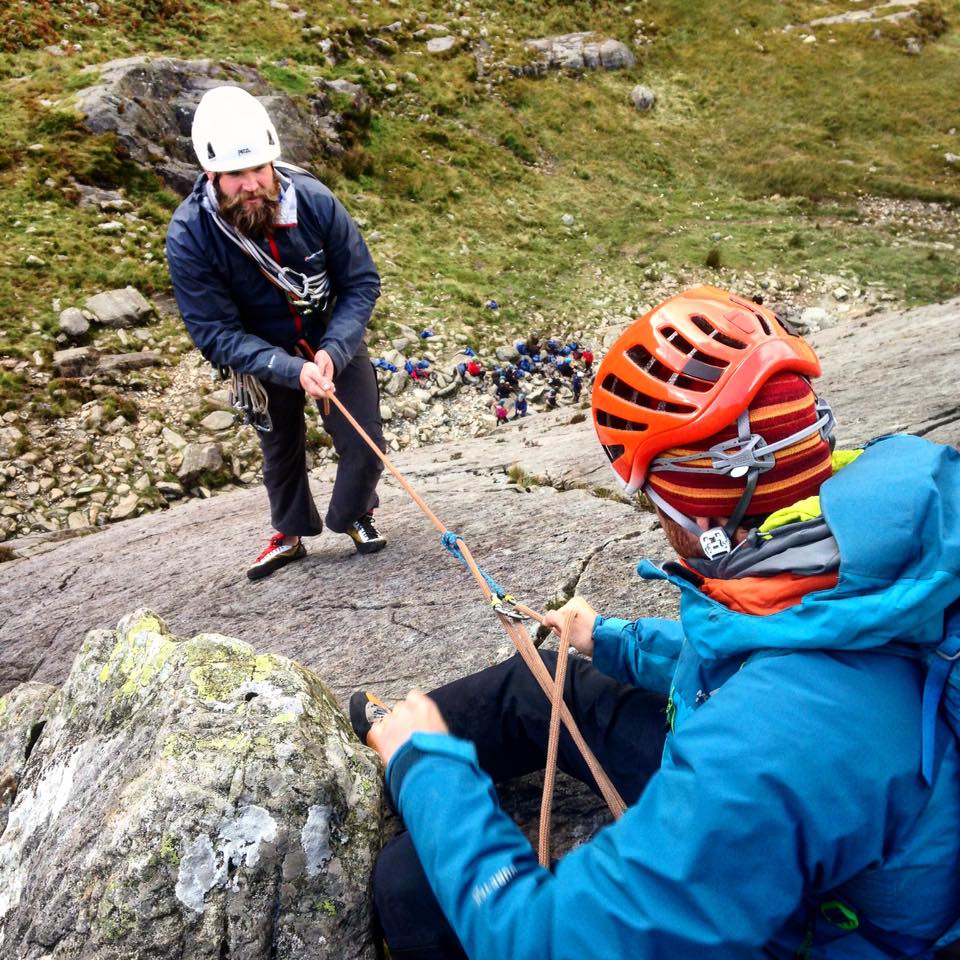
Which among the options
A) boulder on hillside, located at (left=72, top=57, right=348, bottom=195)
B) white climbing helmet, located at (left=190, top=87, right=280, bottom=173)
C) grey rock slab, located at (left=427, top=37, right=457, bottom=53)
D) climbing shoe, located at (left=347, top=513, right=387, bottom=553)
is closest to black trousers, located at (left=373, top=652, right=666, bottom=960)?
climbing shoe, located at (left=347, top=513, right=387, bottom=553)

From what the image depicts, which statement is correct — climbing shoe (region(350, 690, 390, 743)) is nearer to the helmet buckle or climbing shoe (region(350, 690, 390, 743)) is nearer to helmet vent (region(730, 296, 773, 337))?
the helmet buckle

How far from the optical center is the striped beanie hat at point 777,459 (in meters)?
2.04

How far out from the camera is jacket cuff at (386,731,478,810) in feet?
7.09

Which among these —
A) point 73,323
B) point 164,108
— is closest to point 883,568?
point 73,323

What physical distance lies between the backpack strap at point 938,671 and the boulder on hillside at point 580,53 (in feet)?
95.9

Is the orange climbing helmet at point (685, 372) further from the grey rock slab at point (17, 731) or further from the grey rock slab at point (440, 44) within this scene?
the grey rock slab at point (440, 44)

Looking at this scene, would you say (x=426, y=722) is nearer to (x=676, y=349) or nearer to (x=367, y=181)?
(x=676, y=349)

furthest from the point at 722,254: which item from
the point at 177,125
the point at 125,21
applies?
the point at 125,21

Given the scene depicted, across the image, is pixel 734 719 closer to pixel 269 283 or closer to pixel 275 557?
pixel 269 283

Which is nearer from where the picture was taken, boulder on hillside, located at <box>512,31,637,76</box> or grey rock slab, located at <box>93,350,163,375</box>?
grey rock slab, located at <box>93,350,163,375</box>

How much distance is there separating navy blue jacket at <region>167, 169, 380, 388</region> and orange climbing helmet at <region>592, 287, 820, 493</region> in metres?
2.80

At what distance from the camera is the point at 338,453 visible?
17.6 feet

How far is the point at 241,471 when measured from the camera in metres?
9.97

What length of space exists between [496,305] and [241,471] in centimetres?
734
